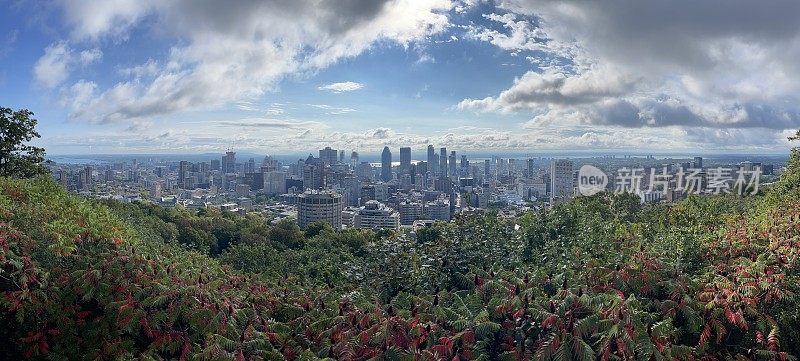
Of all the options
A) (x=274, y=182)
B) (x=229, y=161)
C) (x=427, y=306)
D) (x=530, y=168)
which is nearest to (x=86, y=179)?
(x=274, y=182)

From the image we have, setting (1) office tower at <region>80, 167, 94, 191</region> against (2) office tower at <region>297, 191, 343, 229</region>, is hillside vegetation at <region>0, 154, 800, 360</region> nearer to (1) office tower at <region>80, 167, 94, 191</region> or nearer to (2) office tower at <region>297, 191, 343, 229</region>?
(2) office tower at <region>297, 191, 343, 229</region>

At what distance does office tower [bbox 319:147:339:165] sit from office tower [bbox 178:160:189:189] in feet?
54.5

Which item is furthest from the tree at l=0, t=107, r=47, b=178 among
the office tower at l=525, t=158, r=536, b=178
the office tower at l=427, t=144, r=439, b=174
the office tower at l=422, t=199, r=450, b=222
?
the office tower at l=427, t=144, r=439, b=174

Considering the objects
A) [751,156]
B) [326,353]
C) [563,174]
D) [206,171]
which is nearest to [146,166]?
[206,171]

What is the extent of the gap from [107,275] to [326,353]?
1875mm

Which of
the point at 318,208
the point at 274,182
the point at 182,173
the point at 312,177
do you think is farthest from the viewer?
the point at 182,173

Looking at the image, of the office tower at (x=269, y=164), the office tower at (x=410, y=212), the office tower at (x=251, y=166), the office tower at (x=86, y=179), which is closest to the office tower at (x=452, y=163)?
the office tower at (x=269, y=164)

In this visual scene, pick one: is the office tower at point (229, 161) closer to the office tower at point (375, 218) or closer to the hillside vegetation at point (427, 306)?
the office tower at point (375, 218)

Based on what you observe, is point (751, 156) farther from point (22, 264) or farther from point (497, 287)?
point (22, 264)

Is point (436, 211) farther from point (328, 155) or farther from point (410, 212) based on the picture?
point (328, 155)

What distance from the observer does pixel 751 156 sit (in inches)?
636

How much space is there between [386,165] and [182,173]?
2565cm

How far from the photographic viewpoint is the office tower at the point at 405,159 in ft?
226

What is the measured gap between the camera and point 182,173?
6631cm
